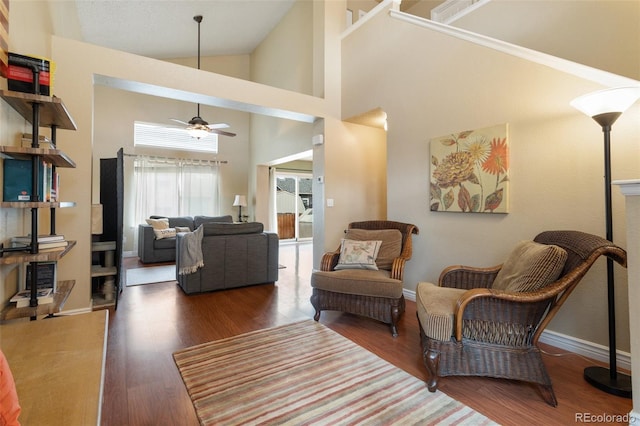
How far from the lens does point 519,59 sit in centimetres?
251

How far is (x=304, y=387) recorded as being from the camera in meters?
1.79

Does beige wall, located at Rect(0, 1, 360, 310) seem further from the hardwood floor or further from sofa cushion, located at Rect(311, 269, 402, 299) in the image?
sofa cushion, located at Rect(311, 269, 402, 299)

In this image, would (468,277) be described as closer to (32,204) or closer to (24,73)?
(32,204)

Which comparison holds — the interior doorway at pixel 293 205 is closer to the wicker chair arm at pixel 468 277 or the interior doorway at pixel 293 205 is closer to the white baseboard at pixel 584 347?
the wicker chair arm at pixel 468 277

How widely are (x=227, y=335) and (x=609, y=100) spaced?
10.2 ft

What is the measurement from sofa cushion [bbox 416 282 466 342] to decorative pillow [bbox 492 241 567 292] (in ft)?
1.18

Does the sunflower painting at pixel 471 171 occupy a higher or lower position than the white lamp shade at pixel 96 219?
higher

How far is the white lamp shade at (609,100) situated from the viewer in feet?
5.49

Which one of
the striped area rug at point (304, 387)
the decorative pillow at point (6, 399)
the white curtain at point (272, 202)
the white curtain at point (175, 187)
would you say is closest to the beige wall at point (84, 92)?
the striped area rug at point (304, 387)

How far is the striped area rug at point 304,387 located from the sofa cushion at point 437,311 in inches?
13.9

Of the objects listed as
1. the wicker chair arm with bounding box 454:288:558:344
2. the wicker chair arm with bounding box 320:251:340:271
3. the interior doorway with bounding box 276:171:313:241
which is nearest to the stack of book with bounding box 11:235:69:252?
the wicker chair arm with bounding box 320:251:340:271

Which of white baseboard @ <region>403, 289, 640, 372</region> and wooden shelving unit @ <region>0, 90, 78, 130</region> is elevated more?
wooden shelving unit @ <region>0, 90, 78, 130</region>

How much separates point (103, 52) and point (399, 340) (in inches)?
155

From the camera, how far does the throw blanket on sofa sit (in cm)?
356
